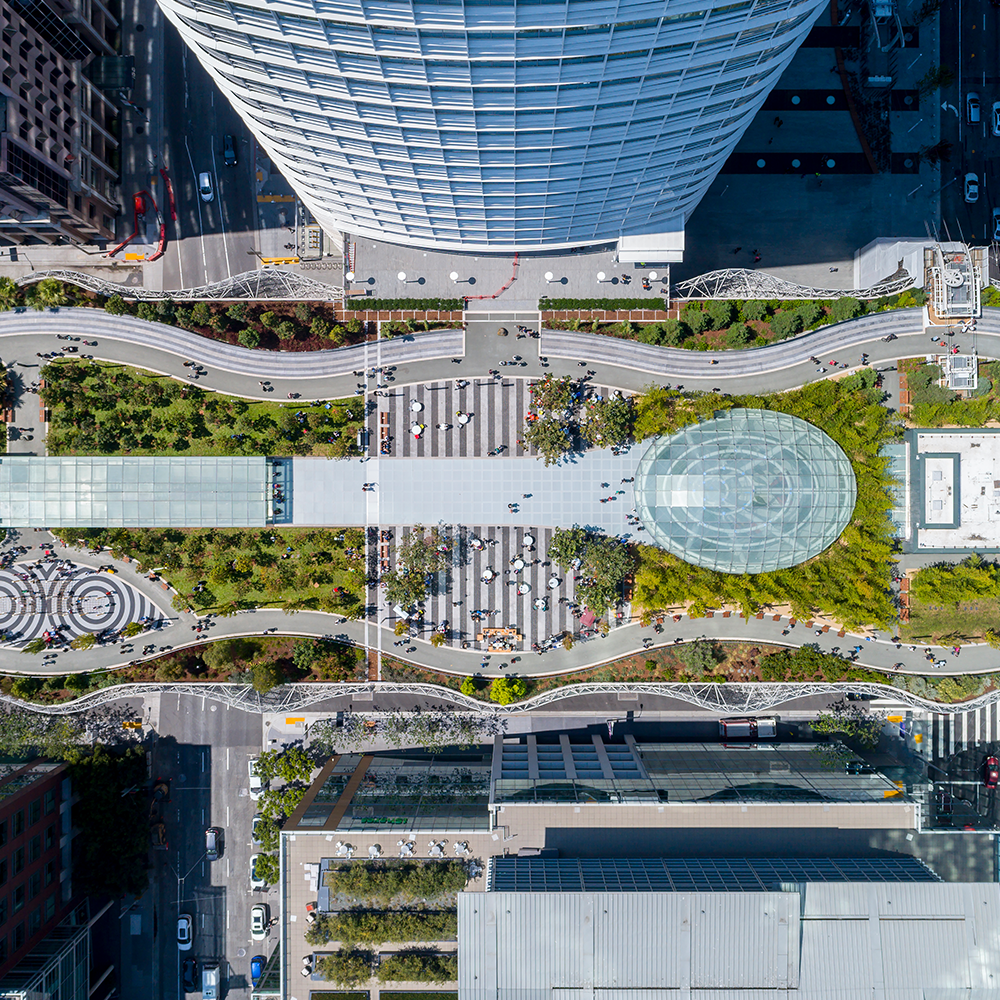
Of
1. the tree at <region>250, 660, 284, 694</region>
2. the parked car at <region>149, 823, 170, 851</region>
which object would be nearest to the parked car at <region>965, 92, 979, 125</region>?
the tree at <region>250, 660, 284, 694</region>

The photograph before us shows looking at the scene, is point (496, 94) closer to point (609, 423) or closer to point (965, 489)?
point (609, 423)

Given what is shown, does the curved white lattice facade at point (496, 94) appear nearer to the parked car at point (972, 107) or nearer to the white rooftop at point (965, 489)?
the parked car at point (972, 107)

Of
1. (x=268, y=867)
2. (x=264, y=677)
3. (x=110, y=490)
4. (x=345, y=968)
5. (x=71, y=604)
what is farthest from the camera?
(x=71, y=604)

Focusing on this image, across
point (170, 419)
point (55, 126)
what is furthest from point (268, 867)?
point (55, 126)

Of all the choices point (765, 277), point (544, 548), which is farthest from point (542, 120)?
point (544, 548)

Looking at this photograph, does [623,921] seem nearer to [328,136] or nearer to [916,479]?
[916,479]

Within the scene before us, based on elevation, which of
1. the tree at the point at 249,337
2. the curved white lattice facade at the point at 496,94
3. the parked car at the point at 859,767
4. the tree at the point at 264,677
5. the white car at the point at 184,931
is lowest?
the white car at the point at 184,931

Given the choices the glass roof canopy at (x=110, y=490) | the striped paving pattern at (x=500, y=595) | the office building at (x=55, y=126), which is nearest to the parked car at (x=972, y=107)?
the striped paving pattern at (x=500, y=595)
